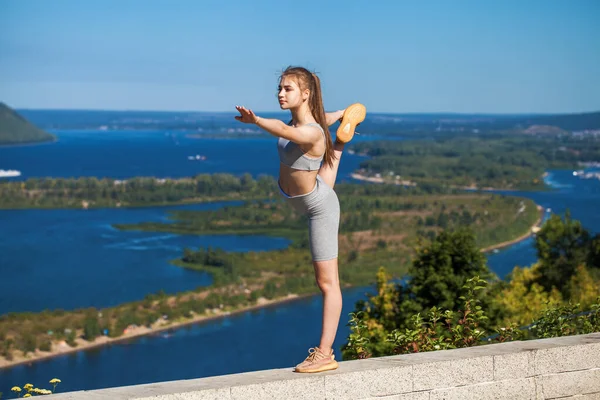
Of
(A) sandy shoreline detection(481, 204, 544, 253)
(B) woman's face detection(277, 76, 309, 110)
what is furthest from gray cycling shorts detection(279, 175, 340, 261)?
(A) sandy shoreline detection(481, 204, 544, 253)

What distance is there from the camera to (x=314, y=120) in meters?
3.91

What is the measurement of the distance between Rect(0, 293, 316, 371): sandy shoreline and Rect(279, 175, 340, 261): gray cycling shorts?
3517 cm

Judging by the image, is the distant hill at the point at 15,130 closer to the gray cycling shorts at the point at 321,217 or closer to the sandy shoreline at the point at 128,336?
the sandy shoreline at the point at 128,336

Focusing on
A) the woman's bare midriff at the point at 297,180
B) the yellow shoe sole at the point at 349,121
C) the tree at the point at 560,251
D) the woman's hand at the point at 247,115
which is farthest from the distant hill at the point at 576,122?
the woman's hand at the point at 247,115

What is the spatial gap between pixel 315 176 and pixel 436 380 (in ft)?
3.46

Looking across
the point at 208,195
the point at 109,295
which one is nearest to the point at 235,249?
the point at 109,295

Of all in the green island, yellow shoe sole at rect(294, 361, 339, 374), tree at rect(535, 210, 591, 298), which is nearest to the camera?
yellow shoe sole at rect(294, 361, 339, 374)

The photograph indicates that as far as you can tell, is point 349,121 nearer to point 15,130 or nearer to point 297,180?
point 297,180

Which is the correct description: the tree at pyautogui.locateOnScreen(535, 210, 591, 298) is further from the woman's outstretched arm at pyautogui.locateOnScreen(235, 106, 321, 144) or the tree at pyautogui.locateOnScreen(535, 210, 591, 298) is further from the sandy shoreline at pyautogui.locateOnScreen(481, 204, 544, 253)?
the sandy shoreline at pyautogui.locateOnScreen(481, 204, 544, 253)

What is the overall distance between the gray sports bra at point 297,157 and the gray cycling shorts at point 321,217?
0.14m

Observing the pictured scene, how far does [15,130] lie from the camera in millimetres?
183750

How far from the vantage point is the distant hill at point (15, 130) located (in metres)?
180

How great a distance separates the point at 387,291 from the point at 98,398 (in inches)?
525

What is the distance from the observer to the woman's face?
12.6ft
